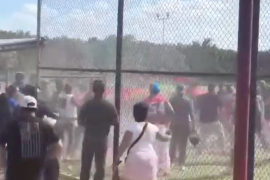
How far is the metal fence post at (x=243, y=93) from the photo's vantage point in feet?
16.7

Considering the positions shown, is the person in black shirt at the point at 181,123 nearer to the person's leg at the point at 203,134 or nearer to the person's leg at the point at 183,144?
the person's leg at the point at 183,144

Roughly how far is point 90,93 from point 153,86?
1992 mm

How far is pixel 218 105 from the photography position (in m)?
6.84

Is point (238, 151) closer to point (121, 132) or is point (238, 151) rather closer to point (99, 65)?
point (121, 132)

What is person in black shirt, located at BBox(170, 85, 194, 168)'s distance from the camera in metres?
7.33

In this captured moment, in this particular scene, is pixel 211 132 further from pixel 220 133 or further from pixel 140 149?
pixel 140 149

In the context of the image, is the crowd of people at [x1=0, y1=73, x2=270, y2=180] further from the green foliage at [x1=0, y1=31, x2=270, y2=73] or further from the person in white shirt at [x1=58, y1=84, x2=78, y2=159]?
the person in white shirt at [x1=58, y1=84, x2=78, y2=159]

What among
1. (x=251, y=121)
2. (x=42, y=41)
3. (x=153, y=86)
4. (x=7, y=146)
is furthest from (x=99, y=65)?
(x=251, y=121)

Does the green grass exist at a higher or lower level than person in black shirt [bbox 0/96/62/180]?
lower

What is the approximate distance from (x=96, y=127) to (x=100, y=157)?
1.63 ft

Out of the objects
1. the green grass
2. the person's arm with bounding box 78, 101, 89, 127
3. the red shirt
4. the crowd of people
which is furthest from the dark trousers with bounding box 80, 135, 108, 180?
the green grass

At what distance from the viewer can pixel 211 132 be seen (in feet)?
22.6

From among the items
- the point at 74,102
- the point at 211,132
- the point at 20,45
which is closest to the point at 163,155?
the point at 211,132

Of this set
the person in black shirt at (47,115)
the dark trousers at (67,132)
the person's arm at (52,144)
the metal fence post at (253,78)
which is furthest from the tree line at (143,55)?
the person's arm at (52,144)
